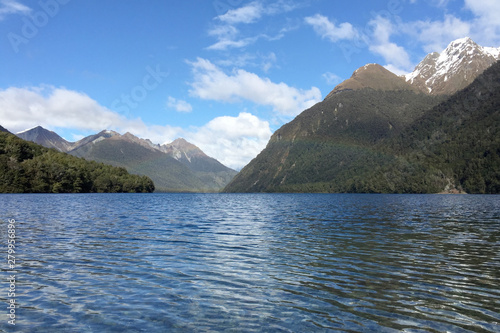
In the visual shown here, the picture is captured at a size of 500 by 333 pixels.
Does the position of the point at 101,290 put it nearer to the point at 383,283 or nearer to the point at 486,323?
the point at 383,283

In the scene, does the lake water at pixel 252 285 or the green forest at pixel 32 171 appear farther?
the green forest at pixel 32 171

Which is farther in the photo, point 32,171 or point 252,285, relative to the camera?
point 32,171

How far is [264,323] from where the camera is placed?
42.0 feet

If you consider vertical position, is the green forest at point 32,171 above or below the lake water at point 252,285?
above

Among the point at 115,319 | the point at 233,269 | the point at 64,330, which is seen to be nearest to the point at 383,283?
the point at 233,269

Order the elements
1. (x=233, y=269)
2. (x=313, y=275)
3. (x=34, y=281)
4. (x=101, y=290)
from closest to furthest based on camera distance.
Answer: (x=101, y=290) → (x=34, y=281) → (x=313, y=275) → (x=233, y=269)

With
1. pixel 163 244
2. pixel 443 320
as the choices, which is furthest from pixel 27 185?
pixel 443 320

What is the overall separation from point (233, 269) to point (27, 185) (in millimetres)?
174829

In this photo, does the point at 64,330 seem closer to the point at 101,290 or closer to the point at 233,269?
the point at 101,290

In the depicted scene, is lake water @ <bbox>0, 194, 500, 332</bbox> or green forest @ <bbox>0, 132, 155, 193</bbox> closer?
lake water @ <bbox>0, 194, 500, 332</bbox>

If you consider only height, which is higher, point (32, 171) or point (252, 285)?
point (32, 171)

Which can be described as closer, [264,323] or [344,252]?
[264,323]

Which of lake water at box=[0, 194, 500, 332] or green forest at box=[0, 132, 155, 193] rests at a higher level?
green forest at box=[0, 132, 155, 193]

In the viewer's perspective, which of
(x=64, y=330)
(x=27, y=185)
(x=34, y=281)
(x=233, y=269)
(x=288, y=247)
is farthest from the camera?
(x=27, y=185)
